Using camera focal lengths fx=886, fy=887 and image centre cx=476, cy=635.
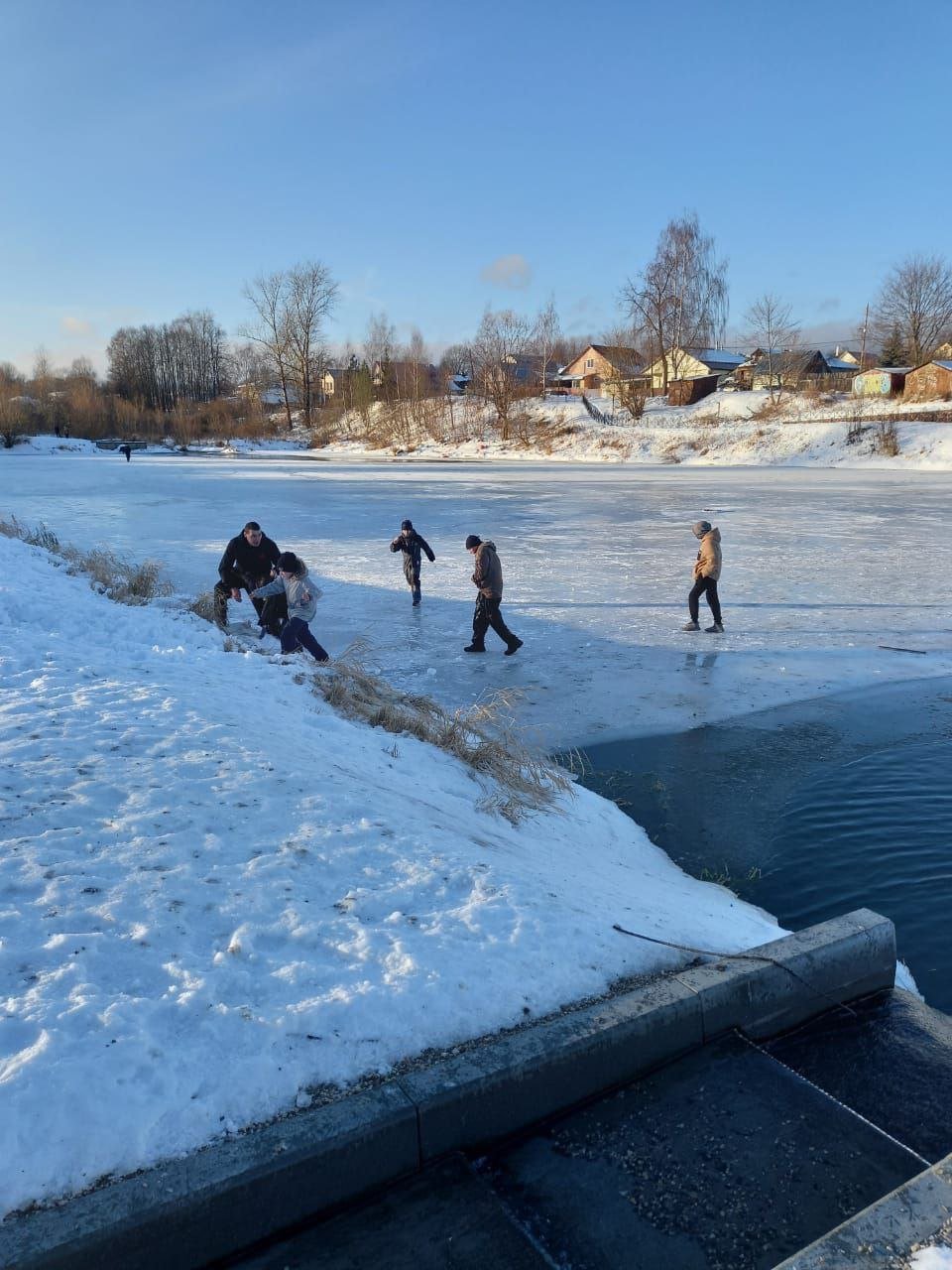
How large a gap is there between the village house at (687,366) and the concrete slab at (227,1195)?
65.3m

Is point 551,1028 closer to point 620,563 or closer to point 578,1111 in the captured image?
point 578,1111

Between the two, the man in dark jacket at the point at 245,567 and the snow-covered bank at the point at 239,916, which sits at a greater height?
the man in dark jacket at the point at 245,567

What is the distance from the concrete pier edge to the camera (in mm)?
2242

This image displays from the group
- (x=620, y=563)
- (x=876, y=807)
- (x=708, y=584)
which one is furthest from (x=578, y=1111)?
(x=620, y=563)

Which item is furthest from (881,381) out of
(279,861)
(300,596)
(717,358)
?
(279,861)

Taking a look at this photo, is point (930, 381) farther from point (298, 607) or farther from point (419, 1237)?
point (419, 1237)

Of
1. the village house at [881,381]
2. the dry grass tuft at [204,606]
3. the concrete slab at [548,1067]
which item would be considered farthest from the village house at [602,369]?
the concrete slab at [548,1067]

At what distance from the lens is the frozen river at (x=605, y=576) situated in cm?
934

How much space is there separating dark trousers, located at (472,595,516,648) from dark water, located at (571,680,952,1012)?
2.91 meters

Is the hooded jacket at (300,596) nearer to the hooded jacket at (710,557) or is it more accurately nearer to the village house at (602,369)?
the hooded jacket at (710,557)

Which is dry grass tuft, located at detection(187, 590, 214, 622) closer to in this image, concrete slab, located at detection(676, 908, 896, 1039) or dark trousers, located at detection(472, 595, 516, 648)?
dark trousers, located at detection(472, 595, 516, 648)

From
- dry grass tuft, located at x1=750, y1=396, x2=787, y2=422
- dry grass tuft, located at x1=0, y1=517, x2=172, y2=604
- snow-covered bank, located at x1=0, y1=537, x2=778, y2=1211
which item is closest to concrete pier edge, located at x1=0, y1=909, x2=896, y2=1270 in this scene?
snow-covered bank, located at x1=0, y1=537, x2=778, y2=1211

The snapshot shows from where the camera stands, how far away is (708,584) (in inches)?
444

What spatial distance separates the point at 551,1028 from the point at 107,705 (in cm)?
336
